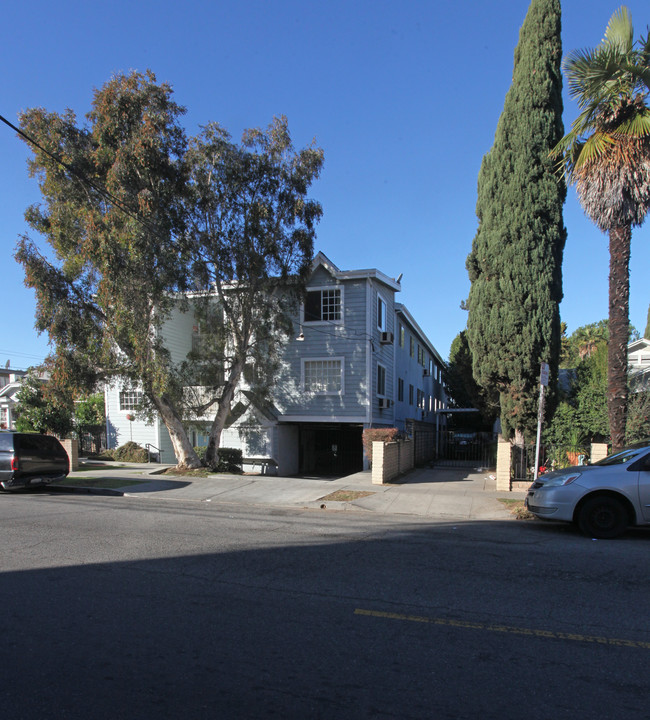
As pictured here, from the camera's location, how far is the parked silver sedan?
833 centimetres

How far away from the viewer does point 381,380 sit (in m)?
22.5

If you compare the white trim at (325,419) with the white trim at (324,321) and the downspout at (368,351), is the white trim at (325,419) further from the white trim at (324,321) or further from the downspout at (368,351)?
the white trim at (324,321)

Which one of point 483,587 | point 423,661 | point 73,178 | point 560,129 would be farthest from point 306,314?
point 423,661

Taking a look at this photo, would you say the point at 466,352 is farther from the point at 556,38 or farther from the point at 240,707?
the point at 240,707

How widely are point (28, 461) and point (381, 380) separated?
13390mm

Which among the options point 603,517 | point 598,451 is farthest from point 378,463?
point 603,517

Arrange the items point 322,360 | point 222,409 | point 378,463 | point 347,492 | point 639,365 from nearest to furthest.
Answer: point 347,492 < point 378,463 < point 222,409 < point 322,360 < point 639,365

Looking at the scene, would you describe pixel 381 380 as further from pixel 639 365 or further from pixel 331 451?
pixel 639 365

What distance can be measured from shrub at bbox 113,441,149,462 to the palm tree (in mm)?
17951

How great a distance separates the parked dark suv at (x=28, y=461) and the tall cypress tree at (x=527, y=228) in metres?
12.3

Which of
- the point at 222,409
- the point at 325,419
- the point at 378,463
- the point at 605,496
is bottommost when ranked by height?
the point at 378,463

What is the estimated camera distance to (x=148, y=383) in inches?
650

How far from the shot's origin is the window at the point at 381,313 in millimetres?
21922

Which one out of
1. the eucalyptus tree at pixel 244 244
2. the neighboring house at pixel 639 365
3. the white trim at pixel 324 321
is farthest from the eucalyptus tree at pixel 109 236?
the neighboring house at pixel 639 365
